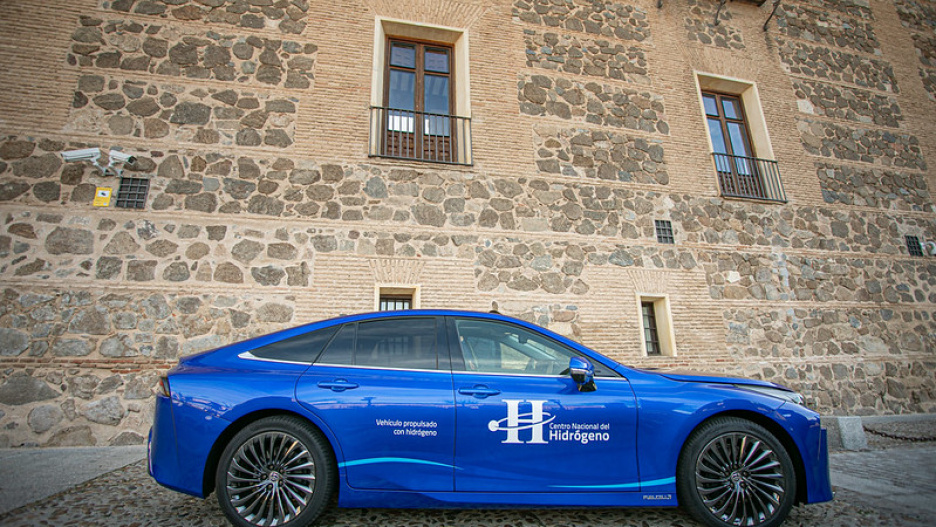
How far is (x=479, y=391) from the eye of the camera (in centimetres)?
273

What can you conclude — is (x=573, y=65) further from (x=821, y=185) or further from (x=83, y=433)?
(x=83, y=433)

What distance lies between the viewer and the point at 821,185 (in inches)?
347

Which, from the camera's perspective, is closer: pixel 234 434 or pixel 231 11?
pixel 234 434

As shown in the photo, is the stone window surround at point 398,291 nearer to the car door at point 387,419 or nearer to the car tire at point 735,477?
the car door at point 387,419

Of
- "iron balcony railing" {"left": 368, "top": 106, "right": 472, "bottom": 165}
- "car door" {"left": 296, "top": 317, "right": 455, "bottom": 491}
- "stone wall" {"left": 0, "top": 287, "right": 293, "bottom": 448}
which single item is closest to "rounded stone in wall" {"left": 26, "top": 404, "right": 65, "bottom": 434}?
"stone wall" {"left": 0, "top": 287, "right": 293, "bottom": 448}

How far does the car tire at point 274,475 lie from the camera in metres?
2.52

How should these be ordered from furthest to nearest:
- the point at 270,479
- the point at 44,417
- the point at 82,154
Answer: the point at 82,154
the point at 44,417
the point at 270,479

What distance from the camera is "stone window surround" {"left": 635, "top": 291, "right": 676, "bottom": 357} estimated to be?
6.96 metres

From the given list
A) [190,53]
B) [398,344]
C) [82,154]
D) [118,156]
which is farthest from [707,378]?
[190,53]

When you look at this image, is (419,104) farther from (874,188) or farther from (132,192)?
(874,188)

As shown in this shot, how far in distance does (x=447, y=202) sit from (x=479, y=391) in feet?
15.0

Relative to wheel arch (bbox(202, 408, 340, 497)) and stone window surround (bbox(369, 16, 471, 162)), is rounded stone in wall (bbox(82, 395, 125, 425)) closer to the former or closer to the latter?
wheel arch (bbox(202, 408, 340, 497))

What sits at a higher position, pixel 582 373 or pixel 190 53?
pixel 190 53

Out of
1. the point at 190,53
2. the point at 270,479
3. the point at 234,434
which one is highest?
the point at 190,53
